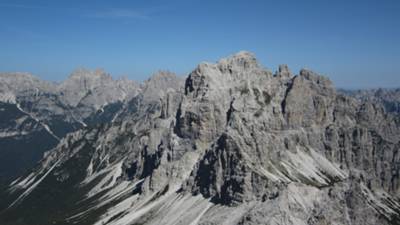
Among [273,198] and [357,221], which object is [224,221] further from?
[357,221]

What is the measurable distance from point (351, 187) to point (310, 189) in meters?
17.2

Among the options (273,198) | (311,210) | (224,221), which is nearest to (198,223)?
(224,221)

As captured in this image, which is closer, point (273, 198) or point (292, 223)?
point (292, 223)

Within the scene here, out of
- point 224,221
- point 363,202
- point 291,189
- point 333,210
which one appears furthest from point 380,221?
point 224,221

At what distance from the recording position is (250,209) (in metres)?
190

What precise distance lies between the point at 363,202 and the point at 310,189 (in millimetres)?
21969

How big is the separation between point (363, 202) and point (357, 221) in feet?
35.3

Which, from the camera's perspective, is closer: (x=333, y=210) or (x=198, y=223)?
(x=333, y=210)

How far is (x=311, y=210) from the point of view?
177500mm

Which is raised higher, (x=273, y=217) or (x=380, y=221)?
(x=273, y=217)

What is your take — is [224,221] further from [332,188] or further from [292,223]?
[332,188]

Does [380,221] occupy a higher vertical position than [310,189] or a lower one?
lower

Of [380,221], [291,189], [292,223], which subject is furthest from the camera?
[380,221]

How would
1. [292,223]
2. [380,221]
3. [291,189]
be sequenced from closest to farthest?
[292,223] → [291,189] → [380,221]
